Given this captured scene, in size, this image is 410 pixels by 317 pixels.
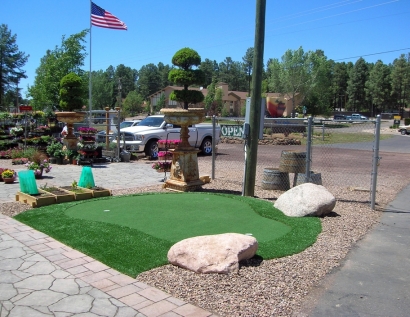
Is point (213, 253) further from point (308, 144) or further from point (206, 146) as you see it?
point (206, 146)

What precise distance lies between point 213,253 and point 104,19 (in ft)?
62.6

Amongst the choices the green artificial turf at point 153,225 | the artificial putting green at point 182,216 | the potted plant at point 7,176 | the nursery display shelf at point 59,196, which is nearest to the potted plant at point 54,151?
the potted plant at point 7,176

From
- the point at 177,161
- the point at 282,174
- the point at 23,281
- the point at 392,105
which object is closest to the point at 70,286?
the point at 23,281

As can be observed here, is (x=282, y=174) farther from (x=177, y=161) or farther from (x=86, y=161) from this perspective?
(x=86, y=161)

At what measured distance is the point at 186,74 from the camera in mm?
8883

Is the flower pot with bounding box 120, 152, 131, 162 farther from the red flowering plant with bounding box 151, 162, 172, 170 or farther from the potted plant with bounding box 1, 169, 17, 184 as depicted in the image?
the potted plant with bounding box 1, 169, 17, 184

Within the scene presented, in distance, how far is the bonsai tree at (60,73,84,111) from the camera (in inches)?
546

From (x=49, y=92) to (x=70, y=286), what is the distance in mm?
25864

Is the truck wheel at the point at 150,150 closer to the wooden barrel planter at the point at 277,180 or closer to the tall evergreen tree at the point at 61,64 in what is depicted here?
the wooden barrel planter at the point at 277,180

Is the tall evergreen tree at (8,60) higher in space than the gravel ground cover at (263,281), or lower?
higher

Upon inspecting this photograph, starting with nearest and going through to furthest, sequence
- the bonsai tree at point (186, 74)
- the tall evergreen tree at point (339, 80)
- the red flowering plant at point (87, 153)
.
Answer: the bonsai tree at point (186, 74) → the red flowering plant at point (87, 153) → the tall evergreen tree at point (339, 80)

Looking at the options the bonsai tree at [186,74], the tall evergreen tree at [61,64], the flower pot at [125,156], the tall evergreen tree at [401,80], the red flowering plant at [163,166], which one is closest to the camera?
the bonsai tree at [186,74]

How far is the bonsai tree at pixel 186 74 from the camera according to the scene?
350 inches

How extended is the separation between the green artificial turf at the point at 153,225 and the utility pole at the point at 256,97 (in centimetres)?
75
